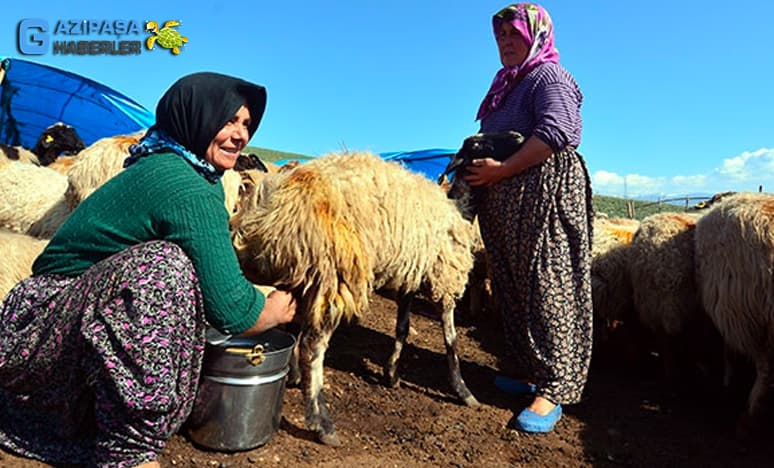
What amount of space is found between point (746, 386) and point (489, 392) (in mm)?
1966

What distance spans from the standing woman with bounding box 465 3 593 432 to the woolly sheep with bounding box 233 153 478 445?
0.60m

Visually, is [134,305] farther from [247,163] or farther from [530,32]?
[247,163]

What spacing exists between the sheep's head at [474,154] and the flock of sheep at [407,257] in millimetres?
46

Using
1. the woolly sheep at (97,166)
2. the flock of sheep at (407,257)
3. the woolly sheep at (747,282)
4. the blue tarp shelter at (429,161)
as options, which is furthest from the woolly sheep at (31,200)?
the blue tarp shelter at (429,161)

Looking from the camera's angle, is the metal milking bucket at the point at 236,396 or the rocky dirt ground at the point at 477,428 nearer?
the metal milking bucket at the point at 236,396

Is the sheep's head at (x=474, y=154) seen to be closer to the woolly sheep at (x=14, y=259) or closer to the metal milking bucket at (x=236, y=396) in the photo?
the metal milking bucket at (x=236, y=396)

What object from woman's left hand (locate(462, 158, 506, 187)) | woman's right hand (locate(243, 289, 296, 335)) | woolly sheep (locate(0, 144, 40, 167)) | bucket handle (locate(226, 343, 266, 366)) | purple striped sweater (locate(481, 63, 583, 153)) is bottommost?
bucket handle (locate(226, 343, 266, 366))

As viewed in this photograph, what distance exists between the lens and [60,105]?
12531mm

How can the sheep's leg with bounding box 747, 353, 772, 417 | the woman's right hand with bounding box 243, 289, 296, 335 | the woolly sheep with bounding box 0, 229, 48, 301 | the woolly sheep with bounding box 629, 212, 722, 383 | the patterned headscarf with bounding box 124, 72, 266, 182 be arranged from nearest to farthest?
the patterned headscarf with bounding box 124, 72, 266, 182 → the woman's right hand with bounding box 243, 289, 296, 335 → the woolly sheep with bounding box 0, 229, 48, 301 → the sheep's leg with bounding box 747, 353, 772, 417 → the woolly sheep with bounding box 629, 212, 722, 383

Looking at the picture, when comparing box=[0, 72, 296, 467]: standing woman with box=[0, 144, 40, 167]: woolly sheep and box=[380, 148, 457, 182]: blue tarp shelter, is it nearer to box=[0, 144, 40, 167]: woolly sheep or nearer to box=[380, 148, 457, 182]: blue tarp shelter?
box=[0, 144, 40, 167]: woolly sheep

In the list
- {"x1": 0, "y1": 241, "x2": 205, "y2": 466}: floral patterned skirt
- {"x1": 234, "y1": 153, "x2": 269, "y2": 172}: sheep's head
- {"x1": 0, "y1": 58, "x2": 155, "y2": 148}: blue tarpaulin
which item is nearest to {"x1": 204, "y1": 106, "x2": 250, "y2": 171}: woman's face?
{"x1": 0, "y1": 241, "x2": 205, "y2": 466}: floral patterned skirt

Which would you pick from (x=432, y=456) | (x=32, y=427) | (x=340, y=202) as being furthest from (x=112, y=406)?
(x=432, y=456)

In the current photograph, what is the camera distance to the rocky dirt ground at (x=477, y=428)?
2975mm

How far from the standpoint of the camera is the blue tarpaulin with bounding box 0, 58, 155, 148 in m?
11.9
